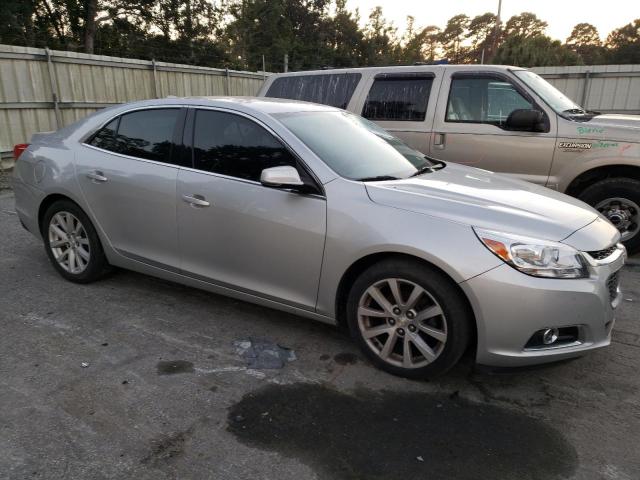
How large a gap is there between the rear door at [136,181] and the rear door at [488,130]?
327 cm

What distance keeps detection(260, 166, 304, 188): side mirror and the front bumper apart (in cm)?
118

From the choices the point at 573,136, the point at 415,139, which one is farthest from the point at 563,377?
the point at 415,139

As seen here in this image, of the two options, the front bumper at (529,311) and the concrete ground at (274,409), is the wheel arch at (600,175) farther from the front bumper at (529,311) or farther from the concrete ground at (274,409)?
the front bumper at (529,311)

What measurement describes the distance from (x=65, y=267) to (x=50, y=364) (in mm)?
1520

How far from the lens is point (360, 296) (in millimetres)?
2998

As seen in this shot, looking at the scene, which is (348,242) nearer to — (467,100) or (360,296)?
(360,296)

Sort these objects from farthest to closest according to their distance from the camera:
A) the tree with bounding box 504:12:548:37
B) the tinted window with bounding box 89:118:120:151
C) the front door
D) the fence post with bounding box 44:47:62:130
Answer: the tree with bounding box 504:12:548:37 → the fence post with bounding box 44:47:62:130 → the tinted window with bounding box 89:118:120:151 → the front door

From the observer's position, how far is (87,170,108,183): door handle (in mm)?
3959

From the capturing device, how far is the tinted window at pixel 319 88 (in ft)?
20.8

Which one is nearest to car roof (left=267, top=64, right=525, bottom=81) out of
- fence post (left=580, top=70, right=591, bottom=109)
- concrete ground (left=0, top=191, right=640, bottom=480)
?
concrete ground (left=0, top=191, right=640, bottom=480)

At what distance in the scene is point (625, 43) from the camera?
6291cm

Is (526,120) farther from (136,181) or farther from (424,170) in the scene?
(136,181)

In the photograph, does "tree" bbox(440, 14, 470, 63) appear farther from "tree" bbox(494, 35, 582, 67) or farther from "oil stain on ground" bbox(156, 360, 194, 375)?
"oil stain on ground" bbox(156, 360, 194, 375)

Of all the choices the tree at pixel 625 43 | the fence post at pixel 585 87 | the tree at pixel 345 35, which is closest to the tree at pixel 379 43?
the tree at pixel 345 35
